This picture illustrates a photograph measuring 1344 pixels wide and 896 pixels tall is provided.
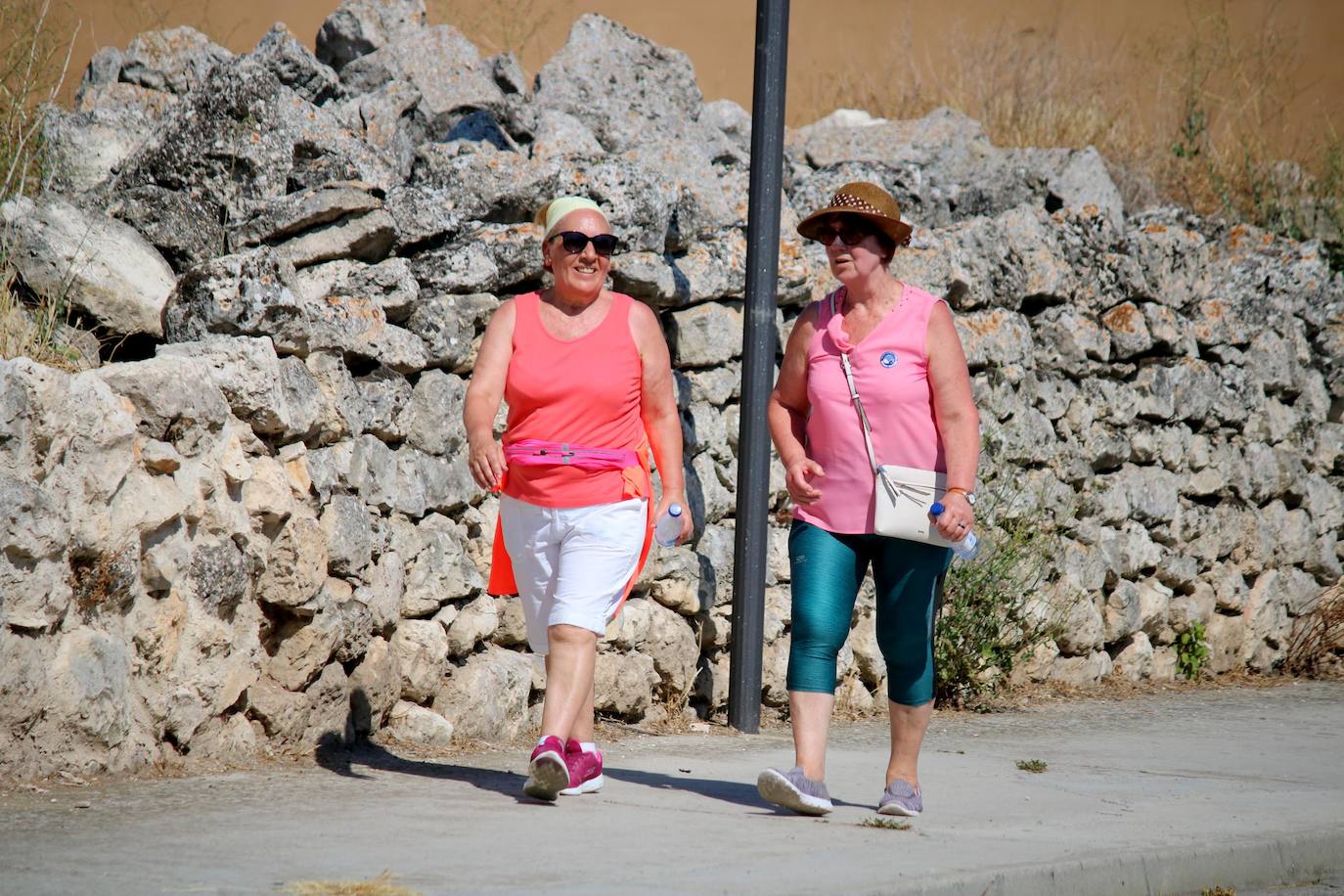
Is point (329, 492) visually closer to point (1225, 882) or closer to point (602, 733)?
point (602, 733)

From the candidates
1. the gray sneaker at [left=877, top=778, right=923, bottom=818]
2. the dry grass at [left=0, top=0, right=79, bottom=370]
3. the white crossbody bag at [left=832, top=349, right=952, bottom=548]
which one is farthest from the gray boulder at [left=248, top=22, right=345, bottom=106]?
the gray sneaker at [left=877, top=778, right=923, bottom=818]

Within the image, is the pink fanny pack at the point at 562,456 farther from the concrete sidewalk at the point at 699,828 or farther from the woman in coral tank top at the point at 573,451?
the concrete sidewalk at the point at 699,828

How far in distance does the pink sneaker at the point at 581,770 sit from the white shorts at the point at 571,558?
33 cm

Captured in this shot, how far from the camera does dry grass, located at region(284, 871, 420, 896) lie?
330 cm

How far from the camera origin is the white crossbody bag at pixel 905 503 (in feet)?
14.4

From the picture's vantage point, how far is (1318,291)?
9.03m

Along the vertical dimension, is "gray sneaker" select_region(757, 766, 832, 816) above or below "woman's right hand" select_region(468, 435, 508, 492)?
below

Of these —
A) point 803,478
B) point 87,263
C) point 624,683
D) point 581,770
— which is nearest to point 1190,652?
point 624,683

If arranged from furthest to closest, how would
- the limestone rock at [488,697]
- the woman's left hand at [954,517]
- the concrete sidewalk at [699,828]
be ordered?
the limestone rock at [488,697], the woman's left hand at [954,517], the concrete sidewalk at [699,828]

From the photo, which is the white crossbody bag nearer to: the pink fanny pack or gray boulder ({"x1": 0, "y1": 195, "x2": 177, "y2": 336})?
the pink fanny pack

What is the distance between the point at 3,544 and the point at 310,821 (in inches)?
45.7

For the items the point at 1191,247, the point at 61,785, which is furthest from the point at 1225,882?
the point at 1191,247

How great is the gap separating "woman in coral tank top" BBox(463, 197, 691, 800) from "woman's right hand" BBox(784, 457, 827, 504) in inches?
16.8

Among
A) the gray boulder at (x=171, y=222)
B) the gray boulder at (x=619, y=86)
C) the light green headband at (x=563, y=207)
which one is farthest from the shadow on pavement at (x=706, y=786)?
the gray boulder at (x=619, y=86)
